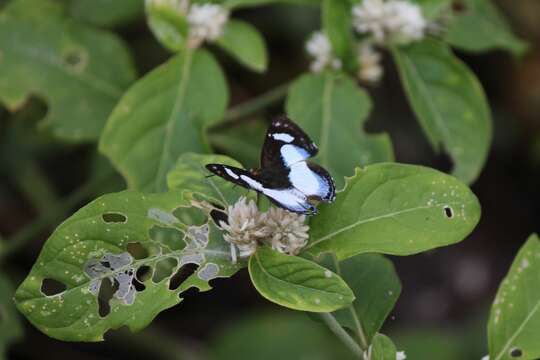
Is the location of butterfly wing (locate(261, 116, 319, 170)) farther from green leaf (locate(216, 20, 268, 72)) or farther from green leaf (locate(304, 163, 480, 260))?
green leaf (locate(216, 20, 268, 72))

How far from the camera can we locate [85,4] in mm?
2531

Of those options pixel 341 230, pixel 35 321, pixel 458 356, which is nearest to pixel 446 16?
pixel 341 230

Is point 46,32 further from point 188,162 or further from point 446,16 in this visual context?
point 446,16

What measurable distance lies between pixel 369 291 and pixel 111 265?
1.91ft

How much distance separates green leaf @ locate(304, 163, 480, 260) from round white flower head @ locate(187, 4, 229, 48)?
2.39 feet

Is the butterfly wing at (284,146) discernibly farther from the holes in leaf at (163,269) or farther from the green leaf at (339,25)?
the green leaf at (339,25)

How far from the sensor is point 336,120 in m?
2.14

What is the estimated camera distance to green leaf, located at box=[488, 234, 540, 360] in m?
1.71

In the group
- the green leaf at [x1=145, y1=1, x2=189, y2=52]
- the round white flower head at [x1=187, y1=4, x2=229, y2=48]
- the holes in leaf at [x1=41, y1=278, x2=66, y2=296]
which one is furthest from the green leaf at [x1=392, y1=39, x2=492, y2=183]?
the holes in leaf at [x1=41, y1=278, x2=66, y2=296]

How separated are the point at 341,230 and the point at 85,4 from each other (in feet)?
4.50

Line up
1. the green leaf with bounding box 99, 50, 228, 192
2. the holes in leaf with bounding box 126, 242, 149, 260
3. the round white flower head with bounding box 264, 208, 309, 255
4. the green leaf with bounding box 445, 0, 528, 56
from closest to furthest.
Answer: the round white flower head with bounding box 264, 208, 309, 255 → the green leaf with bounding box 99, 50, 228, 192 → the holes in leaf with bounding box 126, 242, 149, 260 → the green leaf with bounding box 445, 0, 528, 56

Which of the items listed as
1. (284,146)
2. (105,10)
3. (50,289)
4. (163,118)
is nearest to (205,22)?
(163,118)

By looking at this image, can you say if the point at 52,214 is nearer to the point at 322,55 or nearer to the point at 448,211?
the point at 322,55

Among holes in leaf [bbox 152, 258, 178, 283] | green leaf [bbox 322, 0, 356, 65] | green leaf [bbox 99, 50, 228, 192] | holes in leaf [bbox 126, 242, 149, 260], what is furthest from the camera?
holes in leaf [bbox 126, 242, 149, 260]
